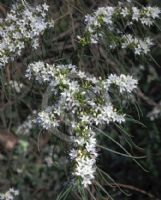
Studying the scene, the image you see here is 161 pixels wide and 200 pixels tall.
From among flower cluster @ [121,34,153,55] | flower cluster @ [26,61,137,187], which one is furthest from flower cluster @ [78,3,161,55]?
flower cluster @ [26,61,137,187]

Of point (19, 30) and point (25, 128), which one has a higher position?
point (25, 128)

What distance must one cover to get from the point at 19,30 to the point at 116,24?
1.20 feet

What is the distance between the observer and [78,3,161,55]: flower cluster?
1729 millimetres

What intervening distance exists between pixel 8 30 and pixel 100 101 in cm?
44

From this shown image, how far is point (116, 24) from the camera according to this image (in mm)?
1919

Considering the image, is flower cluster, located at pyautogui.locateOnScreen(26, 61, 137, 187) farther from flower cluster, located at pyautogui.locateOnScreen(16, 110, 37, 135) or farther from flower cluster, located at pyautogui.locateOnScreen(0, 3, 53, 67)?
flower cluster, located at pyautogui.locateOnScreen(16, 110, 37, 135)

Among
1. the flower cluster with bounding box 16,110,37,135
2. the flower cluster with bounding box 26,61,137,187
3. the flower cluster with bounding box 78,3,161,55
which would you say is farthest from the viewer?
the flower cluster with bounding box 16,110,37,135

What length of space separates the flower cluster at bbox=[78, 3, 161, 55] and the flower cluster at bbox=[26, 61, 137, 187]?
0.15m

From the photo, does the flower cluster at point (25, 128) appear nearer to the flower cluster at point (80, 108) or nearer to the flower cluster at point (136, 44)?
the flower cluster at point (136, 44)

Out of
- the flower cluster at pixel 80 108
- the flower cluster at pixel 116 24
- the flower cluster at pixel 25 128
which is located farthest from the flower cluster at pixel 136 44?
the flower cluster at pixel 25 128

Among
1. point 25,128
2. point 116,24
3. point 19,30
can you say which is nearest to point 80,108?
point 19,30

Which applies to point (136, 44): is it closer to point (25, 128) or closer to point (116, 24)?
point (116, 24)

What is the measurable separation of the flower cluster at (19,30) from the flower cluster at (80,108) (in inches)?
4.3

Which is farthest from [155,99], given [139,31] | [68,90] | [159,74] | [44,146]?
[68,90]
